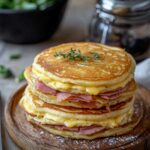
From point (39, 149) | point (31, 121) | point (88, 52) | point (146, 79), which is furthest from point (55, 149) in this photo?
point (146, 79)

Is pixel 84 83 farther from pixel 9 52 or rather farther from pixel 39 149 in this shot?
pixel 9 52

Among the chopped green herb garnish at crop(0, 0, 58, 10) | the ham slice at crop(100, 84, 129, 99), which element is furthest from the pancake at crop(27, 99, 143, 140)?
the chopped green herb garnish at crop(0, 0, 58, 10)

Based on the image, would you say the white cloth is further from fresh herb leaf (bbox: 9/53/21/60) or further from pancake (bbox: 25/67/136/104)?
fresh herb leaf (bbox: 9/53/21/60)

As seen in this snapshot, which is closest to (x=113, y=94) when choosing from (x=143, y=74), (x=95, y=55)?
(x=95, y=55)

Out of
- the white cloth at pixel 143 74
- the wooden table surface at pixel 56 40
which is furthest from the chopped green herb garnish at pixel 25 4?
the white cloth at pixel 143 74

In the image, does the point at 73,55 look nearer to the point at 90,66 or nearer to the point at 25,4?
the point at 90,66
